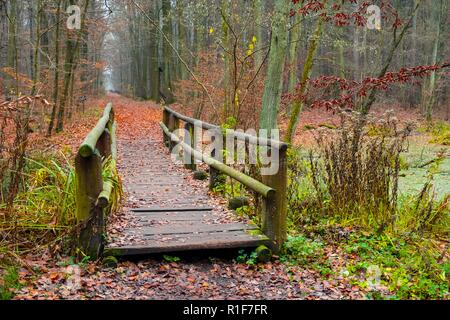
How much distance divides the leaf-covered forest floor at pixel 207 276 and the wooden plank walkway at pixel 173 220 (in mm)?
173

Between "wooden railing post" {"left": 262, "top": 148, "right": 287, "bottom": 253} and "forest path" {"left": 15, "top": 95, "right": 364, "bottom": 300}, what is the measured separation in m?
0.30

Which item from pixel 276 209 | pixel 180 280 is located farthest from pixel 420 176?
pixel 180 280

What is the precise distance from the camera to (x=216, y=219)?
606 centimetres

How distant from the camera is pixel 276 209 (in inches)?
208

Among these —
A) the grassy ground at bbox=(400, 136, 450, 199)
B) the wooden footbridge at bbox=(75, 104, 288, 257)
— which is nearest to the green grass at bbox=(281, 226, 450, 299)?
the wooden footbridge at bbox=(75, 104, 288, 257)

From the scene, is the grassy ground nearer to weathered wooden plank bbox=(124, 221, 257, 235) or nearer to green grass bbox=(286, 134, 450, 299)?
green grass bbox=(286, 134, 450, 299)

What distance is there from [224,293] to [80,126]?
572 inches

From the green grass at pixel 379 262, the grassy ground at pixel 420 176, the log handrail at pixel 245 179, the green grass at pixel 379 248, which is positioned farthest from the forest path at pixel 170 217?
the grassy ground at pixel 420 176

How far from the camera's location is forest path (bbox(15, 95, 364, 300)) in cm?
412

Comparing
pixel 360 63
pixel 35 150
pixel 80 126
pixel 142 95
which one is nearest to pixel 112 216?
pixel 35 150

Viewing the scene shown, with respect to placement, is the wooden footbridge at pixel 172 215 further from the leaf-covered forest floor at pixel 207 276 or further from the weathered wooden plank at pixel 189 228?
the leaf-covered forest floor at pixel 207 276

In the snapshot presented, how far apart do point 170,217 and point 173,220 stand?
0.15 meters
